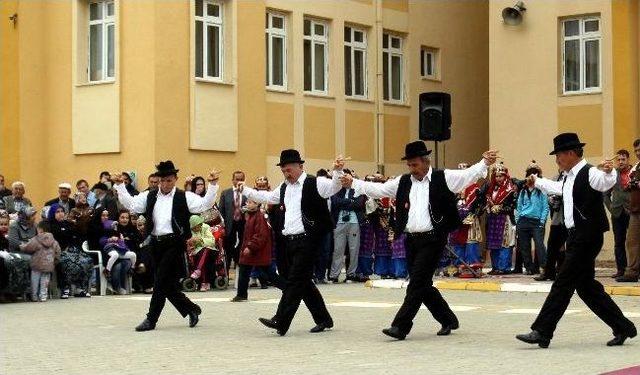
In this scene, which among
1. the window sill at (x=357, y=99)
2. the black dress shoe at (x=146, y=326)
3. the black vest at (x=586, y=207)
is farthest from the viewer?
the window sill at (x=357, y=99)

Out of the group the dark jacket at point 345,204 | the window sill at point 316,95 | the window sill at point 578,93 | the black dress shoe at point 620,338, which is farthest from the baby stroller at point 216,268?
the window sill at point 578,93

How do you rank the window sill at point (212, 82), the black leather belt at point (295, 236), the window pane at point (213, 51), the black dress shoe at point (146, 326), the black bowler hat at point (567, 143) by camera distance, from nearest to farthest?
the black bowler hat at point (567, 143) < the black leather belt at point (295, 236) < the black dress shoe at point (146, 326) < the window sill at point (212, 82) < the window pane at point (213, 51)

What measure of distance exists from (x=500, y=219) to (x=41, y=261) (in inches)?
329

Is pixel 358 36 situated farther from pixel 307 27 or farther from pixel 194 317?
pixel 194 317

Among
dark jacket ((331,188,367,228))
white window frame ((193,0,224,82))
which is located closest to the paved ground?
dark jacket ((331,188,367,228))

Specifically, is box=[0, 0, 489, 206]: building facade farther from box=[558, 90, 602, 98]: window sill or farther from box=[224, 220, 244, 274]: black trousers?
box=[224, 220, 244, 274]: black trousers

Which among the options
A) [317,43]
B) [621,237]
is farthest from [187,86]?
[621,237]

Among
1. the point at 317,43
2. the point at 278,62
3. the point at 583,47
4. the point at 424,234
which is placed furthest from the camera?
the point at 317,43

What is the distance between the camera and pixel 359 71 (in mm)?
35594

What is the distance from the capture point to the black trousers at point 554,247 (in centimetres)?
2277

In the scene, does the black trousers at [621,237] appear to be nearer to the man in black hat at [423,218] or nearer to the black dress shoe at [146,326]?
the man in black hat at [423,218]

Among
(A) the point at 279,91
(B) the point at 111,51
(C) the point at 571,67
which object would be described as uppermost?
(B) the point at 111,51

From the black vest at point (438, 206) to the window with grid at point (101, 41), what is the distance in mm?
16898

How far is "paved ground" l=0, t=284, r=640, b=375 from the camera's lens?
483 inches
